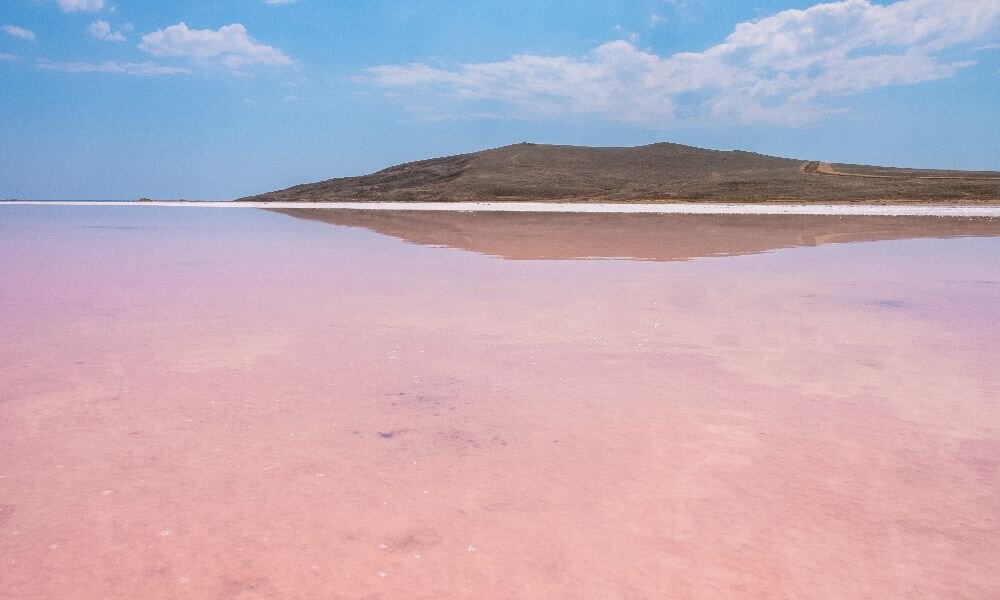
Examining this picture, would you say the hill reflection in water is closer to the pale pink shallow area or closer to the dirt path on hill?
the pale pink shallow area

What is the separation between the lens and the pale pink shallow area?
2.87 m

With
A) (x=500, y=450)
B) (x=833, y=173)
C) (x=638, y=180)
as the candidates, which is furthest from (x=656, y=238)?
(x=833, y=173)

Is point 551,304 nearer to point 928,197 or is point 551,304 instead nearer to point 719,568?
point 719,568

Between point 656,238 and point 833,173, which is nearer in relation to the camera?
point 656,238

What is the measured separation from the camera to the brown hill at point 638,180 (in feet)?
187

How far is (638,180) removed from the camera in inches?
2982

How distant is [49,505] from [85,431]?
3.42ft

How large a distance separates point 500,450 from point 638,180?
7428 cm

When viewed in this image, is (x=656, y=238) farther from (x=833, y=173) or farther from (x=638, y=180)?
(x=833, y=173)

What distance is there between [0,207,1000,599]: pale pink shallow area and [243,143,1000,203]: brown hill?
166 ft

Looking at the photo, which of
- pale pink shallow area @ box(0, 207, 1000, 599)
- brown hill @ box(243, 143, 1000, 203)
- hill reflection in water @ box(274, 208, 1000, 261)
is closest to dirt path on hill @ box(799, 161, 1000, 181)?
brown hill @ box(243, 143, 1000, 203)

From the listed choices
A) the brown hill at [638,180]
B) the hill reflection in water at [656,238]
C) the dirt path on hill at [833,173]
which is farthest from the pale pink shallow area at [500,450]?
the dirt path on hill at [833,173]

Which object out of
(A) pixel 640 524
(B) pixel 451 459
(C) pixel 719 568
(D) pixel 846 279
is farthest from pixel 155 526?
(D) pixel 846 279

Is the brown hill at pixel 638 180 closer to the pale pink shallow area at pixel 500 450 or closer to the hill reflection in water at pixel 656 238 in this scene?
the hill reflection in water at pixel 656 238
